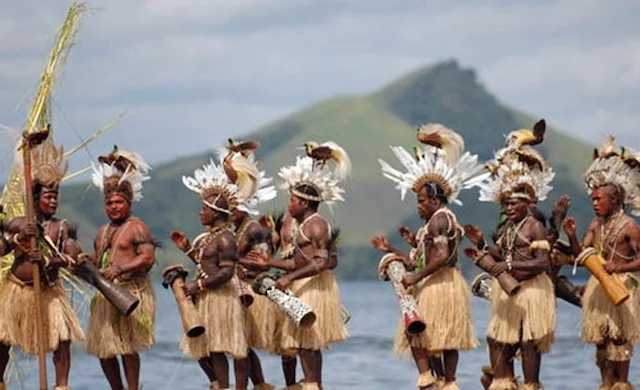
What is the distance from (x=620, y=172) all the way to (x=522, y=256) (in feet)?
3.17

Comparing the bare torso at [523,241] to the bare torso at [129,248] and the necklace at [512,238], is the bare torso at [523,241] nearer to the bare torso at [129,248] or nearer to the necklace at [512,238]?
the necklace at [512,238]

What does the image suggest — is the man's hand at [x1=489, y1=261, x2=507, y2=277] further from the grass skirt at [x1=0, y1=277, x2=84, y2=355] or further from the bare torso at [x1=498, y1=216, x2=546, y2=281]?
the grass skirt at [x1=0, y1=277, x2=84, y2=355]

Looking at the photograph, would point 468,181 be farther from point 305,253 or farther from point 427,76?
point 427,76

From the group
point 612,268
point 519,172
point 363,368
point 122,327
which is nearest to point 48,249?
point 122,327

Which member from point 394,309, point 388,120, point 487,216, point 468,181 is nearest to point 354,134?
point 388,120

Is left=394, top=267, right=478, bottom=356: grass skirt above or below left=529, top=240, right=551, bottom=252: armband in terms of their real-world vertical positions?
below

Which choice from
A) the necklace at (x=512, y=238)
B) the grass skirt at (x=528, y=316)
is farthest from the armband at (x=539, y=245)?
the grass skirt at (x=528, y=316)

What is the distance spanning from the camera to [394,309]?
163 feet

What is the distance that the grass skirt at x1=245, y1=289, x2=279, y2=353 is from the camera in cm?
1380

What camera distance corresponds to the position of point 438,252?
13.3 metres

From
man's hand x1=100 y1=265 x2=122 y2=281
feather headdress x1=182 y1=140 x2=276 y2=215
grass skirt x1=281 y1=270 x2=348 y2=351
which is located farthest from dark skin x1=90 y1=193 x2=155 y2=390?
grass skirt x1=281 y1=270 x2=348 y2=351

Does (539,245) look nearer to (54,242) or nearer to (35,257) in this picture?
(54,242)

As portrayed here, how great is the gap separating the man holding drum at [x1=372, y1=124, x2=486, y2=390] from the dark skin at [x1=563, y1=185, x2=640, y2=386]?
0.89 meters

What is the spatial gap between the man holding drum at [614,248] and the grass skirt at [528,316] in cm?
34
